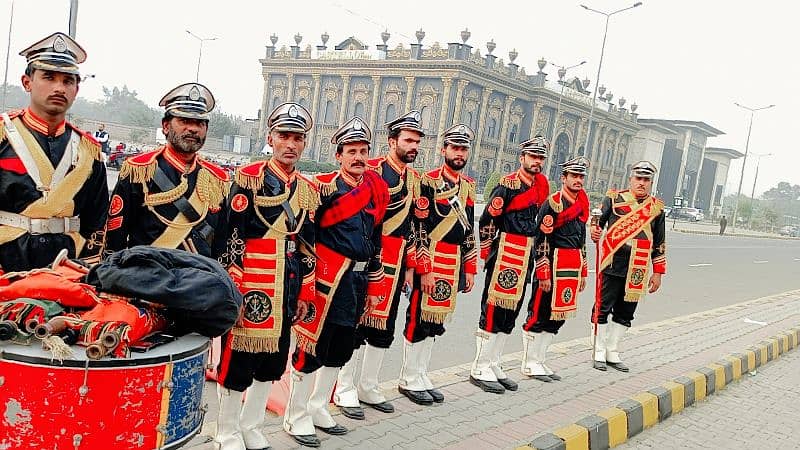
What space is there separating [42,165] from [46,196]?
148mm

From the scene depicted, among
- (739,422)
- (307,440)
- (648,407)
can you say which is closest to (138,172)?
(307,440)

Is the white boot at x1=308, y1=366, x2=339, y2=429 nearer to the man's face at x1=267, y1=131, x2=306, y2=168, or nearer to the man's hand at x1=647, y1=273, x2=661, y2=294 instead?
the man's face at x1=267, y1=131, x2=306, y2=168

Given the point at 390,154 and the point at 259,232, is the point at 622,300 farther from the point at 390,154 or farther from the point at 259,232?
the point at 259,232

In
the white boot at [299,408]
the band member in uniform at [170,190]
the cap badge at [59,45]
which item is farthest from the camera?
the white boot at [299,408]

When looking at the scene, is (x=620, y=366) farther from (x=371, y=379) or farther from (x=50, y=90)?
(x=50, y=90)

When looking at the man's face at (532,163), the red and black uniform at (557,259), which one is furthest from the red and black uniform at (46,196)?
the red and black uniform at (557,259)

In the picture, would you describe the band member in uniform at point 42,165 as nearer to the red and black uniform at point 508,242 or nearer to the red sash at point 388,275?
the red sash at point 388,275

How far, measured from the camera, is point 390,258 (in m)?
5.14

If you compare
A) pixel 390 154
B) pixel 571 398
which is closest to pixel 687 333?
pixel 571 398

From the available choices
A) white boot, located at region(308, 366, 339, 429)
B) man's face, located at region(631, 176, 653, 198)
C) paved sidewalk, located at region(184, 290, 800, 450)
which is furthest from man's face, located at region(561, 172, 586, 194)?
white boot, located at region(308, 366, 339, 429)

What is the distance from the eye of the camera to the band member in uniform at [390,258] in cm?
509

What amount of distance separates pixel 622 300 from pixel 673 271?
485 inches

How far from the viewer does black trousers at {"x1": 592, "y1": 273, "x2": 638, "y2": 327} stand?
24.3ft

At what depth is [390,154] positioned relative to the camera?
205 inches
